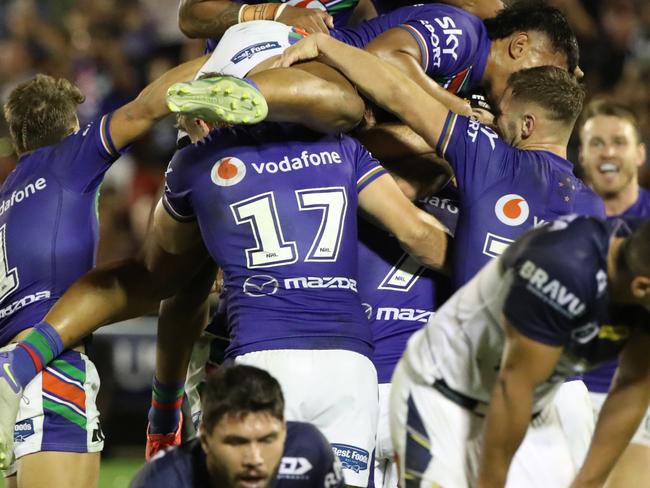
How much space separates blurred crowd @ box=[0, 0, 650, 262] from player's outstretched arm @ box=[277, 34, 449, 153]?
5.42 metres

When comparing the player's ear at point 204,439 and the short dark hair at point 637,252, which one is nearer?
the short dark hair at point 637,252

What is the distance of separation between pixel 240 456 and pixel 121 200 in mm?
7916

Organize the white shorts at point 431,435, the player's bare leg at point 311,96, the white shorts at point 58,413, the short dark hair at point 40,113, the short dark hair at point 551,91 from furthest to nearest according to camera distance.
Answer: the short dark hair at point 40,113 < the white shorts at point 58,413 < the short dark hair at point 551,91 < the player's bare leg at point 311,96 < the white shorts at point 431,435

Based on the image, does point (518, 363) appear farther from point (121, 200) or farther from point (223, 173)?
point (121, 200)

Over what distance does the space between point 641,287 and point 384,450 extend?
6.81ft

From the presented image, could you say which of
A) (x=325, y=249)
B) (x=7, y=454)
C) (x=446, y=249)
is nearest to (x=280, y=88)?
(x=325, y=249)

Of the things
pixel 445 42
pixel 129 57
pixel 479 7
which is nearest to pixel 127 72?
pixel 129 57

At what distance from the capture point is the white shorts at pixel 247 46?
5.00 meters

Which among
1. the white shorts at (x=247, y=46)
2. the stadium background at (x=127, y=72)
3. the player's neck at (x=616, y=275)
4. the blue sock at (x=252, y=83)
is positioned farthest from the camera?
the stadium background at (x=127, y=72)

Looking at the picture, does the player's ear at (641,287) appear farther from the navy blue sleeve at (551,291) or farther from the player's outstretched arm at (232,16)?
the player's outstretched arm at (232,16)

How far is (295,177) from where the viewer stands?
4840 mm

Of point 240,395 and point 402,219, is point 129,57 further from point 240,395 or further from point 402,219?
point 240,395

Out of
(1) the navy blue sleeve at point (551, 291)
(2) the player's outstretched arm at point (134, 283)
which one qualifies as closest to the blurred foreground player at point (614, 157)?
(2) the player's outstretched arm at point (134, 283)

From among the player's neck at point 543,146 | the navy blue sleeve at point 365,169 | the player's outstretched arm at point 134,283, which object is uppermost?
the player's neck at point 543,146
